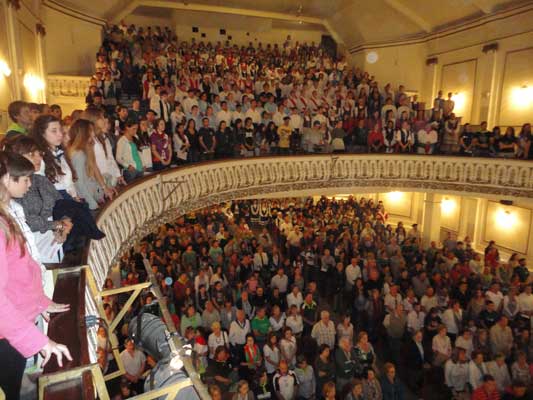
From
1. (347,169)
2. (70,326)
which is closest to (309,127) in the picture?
(347,169)

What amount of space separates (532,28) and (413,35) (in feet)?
18.7

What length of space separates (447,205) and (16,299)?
16621mm

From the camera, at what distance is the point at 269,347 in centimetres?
627

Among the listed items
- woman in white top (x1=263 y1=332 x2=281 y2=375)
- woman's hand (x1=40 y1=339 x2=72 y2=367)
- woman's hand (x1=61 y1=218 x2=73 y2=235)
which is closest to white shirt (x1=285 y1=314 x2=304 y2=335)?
woman in white top (x1=263 y1=332 x2=281 y2=375)

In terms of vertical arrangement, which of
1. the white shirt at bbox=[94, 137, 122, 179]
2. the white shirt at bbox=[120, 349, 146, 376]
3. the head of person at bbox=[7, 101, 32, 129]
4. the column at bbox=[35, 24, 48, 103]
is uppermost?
the column at bbox=[35, 24, 48, 103]

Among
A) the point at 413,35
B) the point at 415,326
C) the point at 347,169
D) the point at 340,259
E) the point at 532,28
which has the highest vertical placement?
the point at 413,35

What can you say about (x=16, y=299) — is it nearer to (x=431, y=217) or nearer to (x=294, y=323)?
(x=294, y=323)

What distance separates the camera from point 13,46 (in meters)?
8.43

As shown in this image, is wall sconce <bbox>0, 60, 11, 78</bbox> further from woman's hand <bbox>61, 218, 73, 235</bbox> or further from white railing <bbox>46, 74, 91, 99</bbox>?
woman's hand <bbox>61, 218, 73, 235</bbox>

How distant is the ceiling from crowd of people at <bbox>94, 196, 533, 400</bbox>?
8908 millimetres

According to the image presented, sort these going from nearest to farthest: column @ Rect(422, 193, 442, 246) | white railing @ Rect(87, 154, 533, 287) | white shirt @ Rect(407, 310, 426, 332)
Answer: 1. white railing @ Rect(87, 154, 533, 287)
2. white shirt @ Rect(407, 310, 426, 332)
3. column @ Rect(422, 193, 442, 246)

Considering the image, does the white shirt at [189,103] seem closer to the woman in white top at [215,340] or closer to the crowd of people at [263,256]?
the crowd of people at [263,256]

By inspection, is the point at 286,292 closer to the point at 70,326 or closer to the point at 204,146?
the point at 204,146

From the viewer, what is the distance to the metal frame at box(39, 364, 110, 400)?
1487 millimetres
